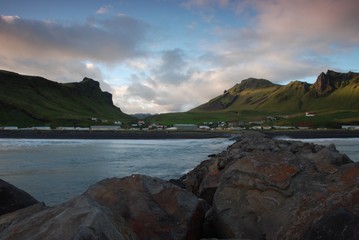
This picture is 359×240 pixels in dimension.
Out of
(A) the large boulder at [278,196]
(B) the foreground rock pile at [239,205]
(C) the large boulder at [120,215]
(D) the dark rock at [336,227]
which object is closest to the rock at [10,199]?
(B) the foreground rock pile at [239,205]

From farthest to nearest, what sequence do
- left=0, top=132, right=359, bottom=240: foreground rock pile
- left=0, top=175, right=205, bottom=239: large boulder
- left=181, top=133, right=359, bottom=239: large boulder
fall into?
left=181, top=133, right=359, bottom=239: large boulder < left=0, top=132, right=359, bottom=240: foreground rock pile < left=0, top=175, right=205, bottom=239: large boulder

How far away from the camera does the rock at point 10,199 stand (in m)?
10.4

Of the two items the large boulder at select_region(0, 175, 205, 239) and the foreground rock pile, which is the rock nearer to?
the foreground rock pile

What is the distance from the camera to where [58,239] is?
5434 millimetres

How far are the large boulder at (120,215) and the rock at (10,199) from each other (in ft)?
4.36

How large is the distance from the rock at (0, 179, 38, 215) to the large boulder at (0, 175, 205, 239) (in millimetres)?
1330

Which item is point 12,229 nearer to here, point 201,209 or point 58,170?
point 201,209

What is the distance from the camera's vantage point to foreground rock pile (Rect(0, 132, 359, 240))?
654 centimetres

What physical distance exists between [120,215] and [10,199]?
16.6 feet

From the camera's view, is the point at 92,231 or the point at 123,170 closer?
the point at 92,231

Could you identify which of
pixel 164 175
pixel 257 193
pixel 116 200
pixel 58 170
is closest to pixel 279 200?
pixel 257 193

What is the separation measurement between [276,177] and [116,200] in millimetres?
4340

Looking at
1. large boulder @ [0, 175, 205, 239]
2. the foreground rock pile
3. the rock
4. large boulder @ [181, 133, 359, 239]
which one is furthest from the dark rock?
the rock

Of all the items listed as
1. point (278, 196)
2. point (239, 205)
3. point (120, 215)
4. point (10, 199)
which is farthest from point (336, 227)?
point (10, 199)
